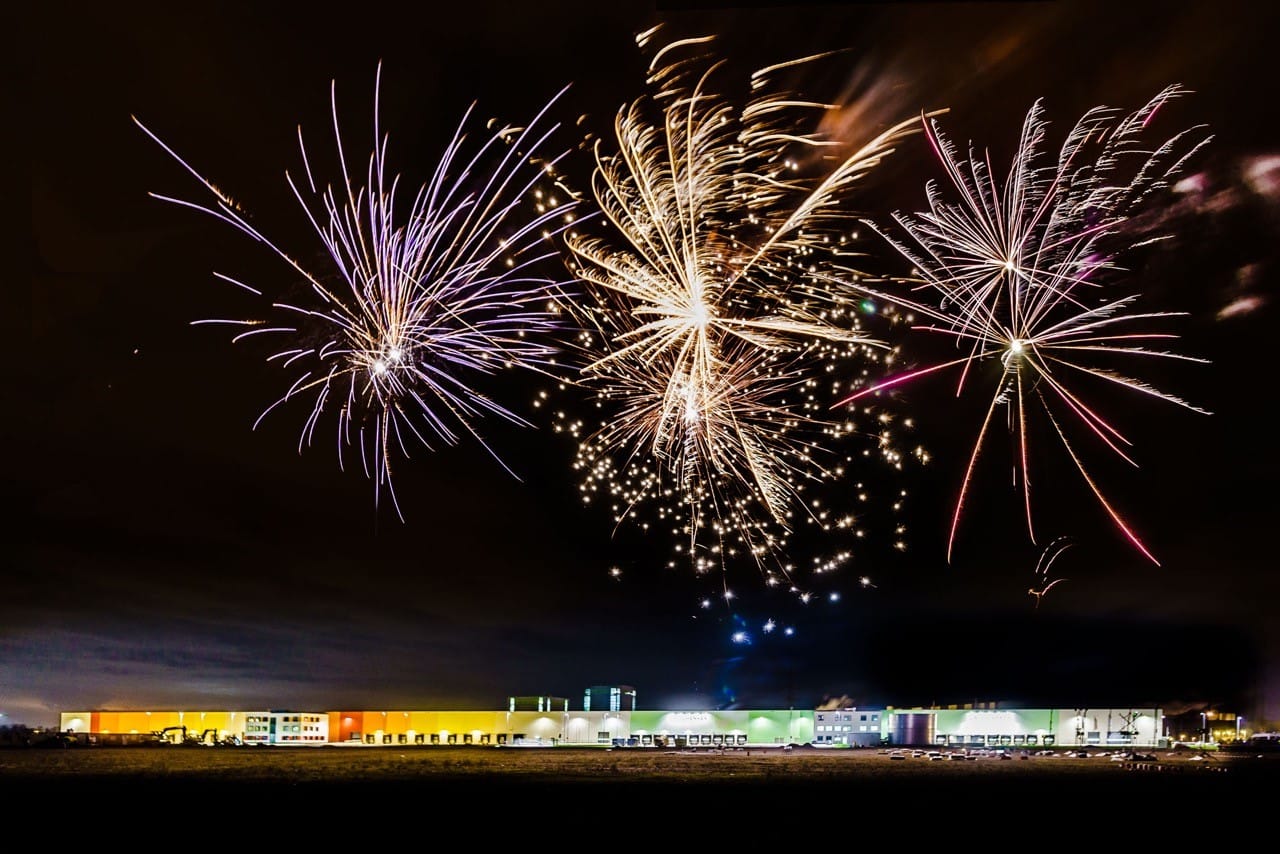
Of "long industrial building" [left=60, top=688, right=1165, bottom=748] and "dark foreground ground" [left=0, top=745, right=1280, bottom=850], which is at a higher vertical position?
"dark foreground ground" [left=0, top=745, right=1280, bottom=850]

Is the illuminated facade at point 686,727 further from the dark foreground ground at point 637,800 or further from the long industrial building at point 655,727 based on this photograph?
the dark foreground ground at point 637,800

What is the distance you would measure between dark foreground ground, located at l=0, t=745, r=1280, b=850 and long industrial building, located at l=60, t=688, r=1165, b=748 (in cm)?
2739

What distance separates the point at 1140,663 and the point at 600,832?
83708mm

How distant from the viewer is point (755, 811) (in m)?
21.1

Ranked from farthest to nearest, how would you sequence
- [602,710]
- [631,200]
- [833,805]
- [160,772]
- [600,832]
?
[602,710] < [160,772] < [833,805] < [631,200] < [600,832]

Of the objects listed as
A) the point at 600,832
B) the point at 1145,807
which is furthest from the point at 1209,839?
the point at 600,832

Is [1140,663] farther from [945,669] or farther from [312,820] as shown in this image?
[312,820]

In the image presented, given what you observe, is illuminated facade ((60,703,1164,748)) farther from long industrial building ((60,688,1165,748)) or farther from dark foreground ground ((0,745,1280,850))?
dark foreground ground ((0,745,1280,850))

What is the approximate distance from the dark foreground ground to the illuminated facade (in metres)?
27.3

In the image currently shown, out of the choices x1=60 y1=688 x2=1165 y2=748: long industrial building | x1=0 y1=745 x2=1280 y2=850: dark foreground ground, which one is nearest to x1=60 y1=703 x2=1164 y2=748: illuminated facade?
x1=60 y1=688 x2=1165 y2=748: long industrial building

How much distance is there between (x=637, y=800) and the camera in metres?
23.4

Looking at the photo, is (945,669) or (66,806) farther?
(945,669)

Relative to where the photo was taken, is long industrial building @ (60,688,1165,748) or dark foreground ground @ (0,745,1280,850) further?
long industrial building @ (60,688,1165,748)

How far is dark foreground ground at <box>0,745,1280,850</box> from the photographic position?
1881 centimetres
